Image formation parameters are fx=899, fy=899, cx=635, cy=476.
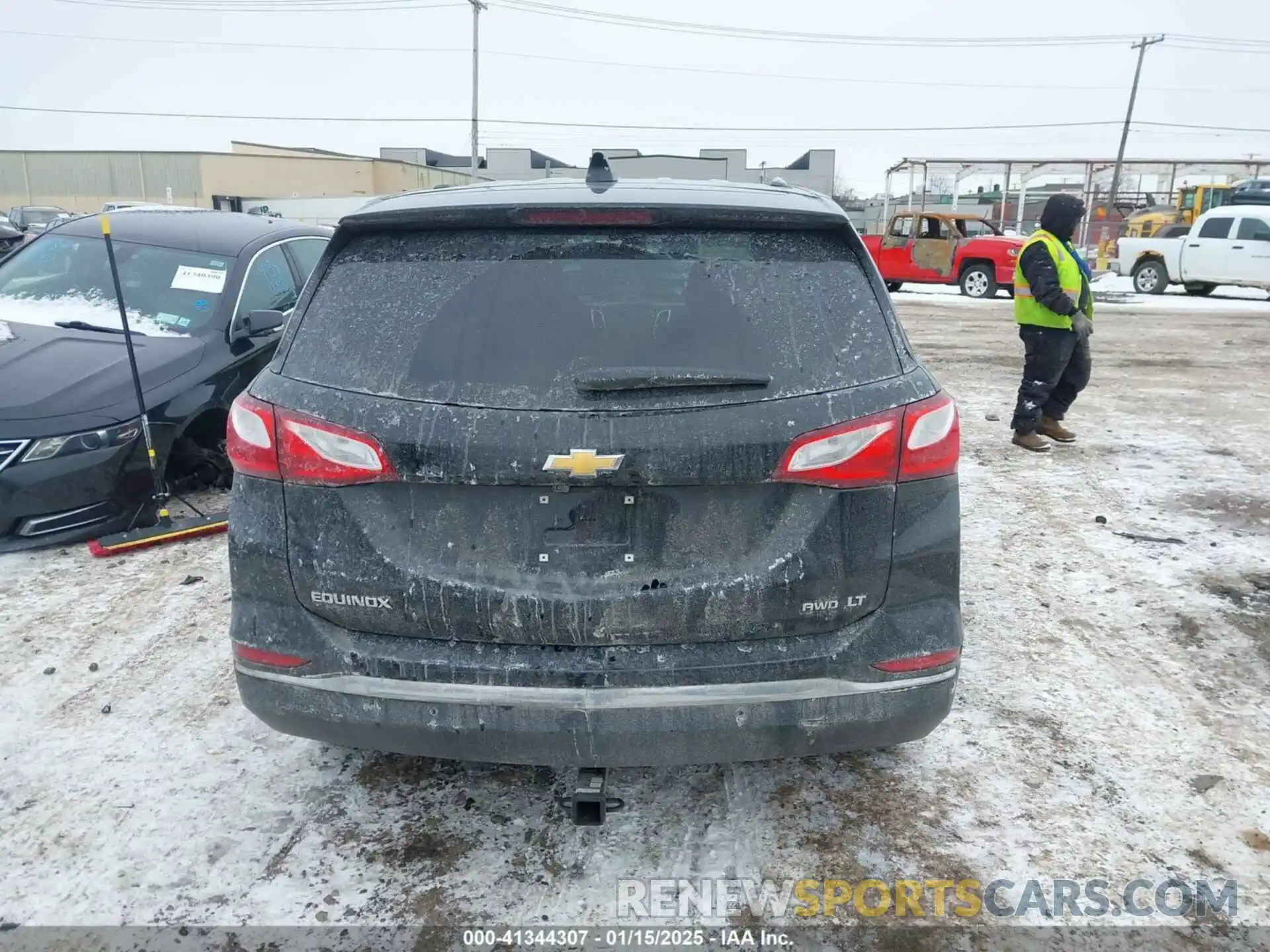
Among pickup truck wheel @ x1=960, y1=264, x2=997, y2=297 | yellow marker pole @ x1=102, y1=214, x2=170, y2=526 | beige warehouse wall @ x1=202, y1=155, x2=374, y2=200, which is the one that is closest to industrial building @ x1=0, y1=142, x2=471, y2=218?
beige warehouse wall @ x1=202, y1=155, x2=374, y2=200

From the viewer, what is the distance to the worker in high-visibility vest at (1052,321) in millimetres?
6465

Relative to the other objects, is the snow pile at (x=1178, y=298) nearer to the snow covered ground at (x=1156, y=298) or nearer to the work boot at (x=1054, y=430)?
the snow covered ground at (x=1156, y=298)

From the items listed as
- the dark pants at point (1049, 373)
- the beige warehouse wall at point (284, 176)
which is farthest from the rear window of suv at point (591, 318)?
the beige warehouse wall at point (284, 176)

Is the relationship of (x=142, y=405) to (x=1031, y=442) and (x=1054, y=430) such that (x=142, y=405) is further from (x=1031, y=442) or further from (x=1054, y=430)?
(x=1054, y=430)

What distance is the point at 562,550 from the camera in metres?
2.20

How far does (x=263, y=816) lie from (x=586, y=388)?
1.67 m

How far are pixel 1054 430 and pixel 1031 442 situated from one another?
32cm

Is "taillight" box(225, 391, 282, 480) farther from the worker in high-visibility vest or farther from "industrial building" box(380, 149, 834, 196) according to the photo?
"industrial building" box(380, 149, 834, 196)

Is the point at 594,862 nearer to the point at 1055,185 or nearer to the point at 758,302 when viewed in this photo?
the point at 758,302

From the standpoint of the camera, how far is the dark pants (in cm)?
669

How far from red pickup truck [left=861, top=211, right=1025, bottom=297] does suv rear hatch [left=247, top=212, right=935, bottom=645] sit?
18986 mm

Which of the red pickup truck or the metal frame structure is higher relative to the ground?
the metal frame structure

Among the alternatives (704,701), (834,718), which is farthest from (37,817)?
(834,718)

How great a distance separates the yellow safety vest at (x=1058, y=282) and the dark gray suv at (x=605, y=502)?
4.84 m
